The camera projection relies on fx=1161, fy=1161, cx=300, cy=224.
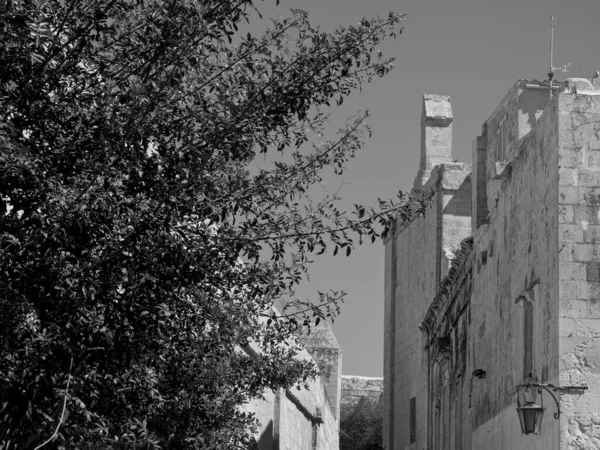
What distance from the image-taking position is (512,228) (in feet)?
50.1

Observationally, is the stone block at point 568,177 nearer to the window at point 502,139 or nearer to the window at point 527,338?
the window at point 527,338

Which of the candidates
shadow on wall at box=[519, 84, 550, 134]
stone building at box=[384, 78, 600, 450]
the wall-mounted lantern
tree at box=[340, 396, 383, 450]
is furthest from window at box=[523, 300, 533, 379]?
tree at box=[340, 396, 383, 450]

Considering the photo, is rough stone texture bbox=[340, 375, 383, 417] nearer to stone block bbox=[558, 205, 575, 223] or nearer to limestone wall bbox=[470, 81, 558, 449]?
limestone wall bbox=[470, 81, 558, 449]

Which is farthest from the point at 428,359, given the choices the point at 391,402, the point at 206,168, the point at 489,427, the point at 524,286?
the point at 206,168

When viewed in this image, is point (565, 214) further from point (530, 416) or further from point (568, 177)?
A: point (530, 416)

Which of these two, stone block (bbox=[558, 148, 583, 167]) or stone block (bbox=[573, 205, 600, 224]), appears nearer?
stone block (bbox=[573, 205, 600, 224])

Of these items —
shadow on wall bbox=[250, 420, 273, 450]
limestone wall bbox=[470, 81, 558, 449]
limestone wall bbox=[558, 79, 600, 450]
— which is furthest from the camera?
shadow on wall bbox=[250, 420, 273, 450]

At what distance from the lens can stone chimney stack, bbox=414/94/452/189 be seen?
3175cm

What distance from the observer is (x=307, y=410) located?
25359 millimetres

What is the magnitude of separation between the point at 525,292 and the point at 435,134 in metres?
18.8

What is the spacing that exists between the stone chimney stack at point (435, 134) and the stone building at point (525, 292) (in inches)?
127

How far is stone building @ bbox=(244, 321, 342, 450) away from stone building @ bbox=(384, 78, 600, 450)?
2385mm

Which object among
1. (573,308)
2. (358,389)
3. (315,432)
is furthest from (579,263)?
(358,389)

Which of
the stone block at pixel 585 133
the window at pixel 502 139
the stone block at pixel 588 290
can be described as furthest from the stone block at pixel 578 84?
the window at pixel 502 139
